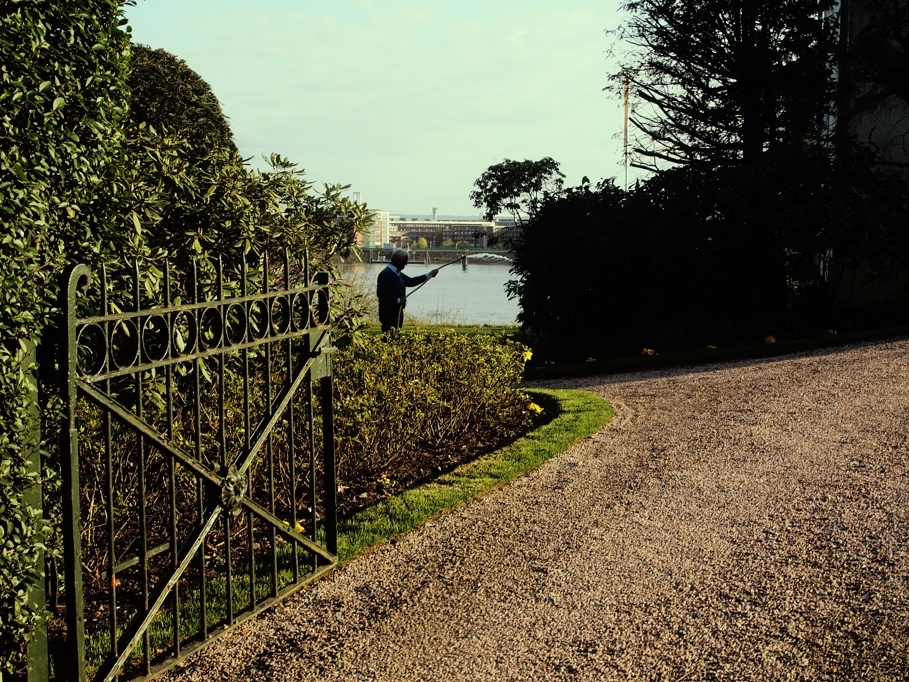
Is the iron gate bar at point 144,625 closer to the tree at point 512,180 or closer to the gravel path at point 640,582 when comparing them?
the gravel path at point 640,582

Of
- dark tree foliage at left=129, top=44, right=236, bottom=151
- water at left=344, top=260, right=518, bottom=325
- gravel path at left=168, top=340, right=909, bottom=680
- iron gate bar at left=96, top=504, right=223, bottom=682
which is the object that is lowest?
gravel path at left=168, top=340, right=909, bottom=680

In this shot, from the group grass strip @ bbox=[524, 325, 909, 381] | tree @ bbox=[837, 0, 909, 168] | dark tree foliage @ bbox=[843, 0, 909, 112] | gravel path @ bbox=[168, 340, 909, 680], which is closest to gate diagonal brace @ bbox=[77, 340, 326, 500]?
gravel path @ bbox=[168, 340, 909, 680]

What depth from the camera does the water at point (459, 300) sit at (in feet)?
64.7

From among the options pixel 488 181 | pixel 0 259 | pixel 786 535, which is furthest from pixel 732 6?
pixel 0 259

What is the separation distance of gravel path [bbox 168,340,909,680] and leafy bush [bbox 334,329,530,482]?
994mm

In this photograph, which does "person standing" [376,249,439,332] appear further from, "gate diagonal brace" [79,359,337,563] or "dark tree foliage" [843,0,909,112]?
"dark tree foliage" [843,0,909,112]

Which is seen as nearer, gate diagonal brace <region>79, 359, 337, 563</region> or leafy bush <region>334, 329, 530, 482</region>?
gate diagonal brace <region>79, 359, 337, 563</region>

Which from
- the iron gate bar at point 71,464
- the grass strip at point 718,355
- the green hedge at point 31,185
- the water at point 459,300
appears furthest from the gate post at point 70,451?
the grass strip at point 718,355

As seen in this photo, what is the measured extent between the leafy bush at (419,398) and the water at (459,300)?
2.43 metres

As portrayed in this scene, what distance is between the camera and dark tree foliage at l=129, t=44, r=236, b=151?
50.2 ft

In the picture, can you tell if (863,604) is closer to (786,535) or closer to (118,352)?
(786,535)

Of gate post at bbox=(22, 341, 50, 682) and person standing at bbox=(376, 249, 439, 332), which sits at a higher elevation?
person standing at bbox=(376, 249, 439, 332)

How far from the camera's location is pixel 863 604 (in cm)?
415

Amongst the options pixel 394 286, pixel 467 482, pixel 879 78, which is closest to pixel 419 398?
pixel 467 482
